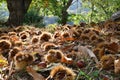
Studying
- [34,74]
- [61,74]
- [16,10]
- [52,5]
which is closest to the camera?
[61,74]

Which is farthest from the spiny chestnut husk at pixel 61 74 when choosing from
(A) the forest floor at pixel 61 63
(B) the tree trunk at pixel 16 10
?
(B) the tree trunk at pixel 16 10

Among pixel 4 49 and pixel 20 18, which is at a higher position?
pixel 4 49

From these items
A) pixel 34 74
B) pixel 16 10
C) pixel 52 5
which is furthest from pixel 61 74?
pixel 52 5

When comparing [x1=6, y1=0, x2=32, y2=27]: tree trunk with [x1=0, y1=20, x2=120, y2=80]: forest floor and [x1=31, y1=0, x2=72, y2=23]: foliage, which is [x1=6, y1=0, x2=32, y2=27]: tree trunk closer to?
[x1=31, y1=0, x2=72, y2=23]: foliage

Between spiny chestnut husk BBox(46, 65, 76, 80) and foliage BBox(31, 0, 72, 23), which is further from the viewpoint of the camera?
foliage BBox(31, 0, 72, 23)

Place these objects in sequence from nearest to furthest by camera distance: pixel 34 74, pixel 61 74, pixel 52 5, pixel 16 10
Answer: pixel 61 74 < pixel 34 74 < pixel 16 10 < pixel 52 5

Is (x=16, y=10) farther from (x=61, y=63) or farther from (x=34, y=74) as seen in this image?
(x=34, y=74)

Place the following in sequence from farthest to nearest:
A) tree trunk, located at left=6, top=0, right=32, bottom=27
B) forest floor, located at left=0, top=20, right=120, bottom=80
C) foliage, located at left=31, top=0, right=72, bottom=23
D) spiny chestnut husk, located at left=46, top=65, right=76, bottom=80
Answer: foliage, located at left=31, top=0, right=72, bottom=23 < tree trunk, located at left=6, top=0, right=32, bottom=27 < forest floor, located at left=0, top=20, right=120, bottom=80 < spiny chestnut husk, located at left=46, top=65, right=76, bottom=80

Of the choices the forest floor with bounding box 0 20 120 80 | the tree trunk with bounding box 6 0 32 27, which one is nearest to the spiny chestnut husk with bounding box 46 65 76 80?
the forest floor with bounding box 0 20 120 80

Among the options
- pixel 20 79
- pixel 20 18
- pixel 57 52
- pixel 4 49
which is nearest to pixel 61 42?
pixel 4 49

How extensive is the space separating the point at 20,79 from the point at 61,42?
910 mm

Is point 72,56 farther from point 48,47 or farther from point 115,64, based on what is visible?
point 115,64

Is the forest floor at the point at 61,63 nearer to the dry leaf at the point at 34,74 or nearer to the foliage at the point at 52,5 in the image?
the dry leaf at the point at 34,74

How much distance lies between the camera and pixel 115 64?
1.80 m
